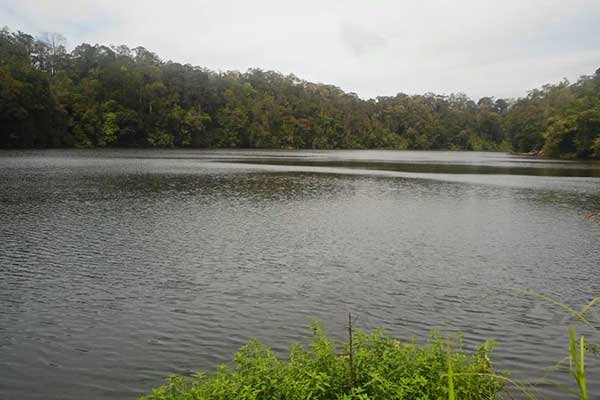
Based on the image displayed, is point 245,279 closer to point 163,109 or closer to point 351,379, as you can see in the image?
point 351,379

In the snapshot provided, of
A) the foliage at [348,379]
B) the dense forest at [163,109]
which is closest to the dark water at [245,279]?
the foliage at [348,379]

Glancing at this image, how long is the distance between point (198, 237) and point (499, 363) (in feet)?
50.9

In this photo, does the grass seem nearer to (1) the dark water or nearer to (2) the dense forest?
(1) the dark water

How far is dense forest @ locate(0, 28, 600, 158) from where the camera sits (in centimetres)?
10388

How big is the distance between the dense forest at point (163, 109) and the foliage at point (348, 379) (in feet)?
341

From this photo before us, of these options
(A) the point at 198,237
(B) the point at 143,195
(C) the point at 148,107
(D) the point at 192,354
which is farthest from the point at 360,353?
(C) the point at 148,107

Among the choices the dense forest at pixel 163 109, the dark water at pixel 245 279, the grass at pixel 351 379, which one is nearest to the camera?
the grass at pixel 351 379

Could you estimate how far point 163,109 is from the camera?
481 feet

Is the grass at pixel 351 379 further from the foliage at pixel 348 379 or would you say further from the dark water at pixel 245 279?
the dark water at pixel 245 279

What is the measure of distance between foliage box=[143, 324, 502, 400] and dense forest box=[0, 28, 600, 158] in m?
104

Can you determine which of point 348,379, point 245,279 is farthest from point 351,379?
point 245,279

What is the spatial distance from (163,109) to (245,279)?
140m

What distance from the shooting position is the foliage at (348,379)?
23.3ft

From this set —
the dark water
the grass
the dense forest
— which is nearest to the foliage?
the grass
